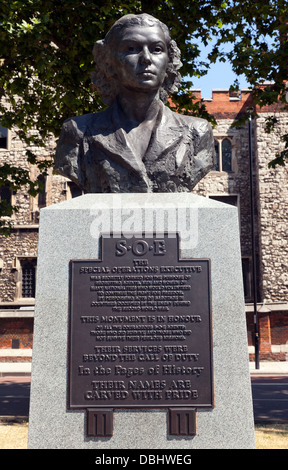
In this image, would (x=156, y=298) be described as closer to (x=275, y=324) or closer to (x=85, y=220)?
(x=85, y=220)

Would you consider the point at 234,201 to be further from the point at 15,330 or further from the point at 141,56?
the point at 141,56

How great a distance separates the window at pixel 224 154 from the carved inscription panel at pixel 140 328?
23.6 metres

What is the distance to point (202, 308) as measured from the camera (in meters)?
3.70

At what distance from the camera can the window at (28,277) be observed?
24.7 meters

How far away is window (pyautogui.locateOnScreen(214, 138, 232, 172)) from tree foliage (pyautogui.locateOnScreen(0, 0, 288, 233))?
53.1ft

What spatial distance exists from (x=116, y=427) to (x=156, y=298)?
95cm

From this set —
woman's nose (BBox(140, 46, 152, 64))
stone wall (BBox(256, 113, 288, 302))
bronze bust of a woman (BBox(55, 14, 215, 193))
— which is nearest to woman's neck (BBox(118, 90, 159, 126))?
bronze bust of a woman (BBox(55, 14, 215, 193))

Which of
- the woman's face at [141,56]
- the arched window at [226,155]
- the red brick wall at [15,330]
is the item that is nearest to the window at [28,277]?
the red brick wall at [15,330]

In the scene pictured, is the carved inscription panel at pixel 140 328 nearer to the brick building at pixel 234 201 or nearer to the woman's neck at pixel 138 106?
the woman's neck at pixel 138 106

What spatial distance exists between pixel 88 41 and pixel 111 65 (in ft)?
15.8

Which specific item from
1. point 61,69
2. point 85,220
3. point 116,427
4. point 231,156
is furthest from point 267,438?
point 231,156

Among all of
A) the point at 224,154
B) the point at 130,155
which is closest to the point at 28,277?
the point at 224,154

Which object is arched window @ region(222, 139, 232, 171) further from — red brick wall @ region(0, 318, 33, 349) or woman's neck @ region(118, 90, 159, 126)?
woman's neck @ region(118, 90, 159, 126)

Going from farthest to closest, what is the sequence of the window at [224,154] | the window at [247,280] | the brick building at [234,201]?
the window at [224,154], the window at [247,280], the brick building at [234,201]
